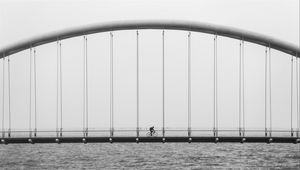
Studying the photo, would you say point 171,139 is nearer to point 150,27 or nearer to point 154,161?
point 150,27

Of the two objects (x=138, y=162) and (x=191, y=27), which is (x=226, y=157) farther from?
(x=191, y=27)

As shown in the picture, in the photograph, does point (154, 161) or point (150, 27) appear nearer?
point (150, 27)

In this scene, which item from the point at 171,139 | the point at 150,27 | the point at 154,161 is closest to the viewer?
the point at 171,139

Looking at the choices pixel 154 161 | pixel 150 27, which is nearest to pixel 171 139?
pixel 150 27

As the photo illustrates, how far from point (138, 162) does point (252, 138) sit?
40314mm

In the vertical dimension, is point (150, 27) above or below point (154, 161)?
above

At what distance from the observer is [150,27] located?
4212cm

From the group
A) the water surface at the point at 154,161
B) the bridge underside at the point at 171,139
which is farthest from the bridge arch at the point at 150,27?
the water surface at the point at 154,161

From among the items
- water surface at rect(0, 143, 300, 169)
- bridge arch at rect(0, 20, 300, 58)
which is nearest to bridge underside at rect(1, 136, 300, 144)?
bridge arch at rect(0, 20, 300, 58)

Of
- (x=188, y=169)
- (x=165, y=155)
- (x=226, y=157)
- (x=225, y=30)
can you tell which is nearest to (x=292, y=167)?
(x=188, y=169)

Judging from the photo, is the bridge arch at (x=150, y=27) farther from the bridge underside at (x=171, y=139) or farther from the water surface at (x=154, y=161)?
the water surface at (x=154, y=161)

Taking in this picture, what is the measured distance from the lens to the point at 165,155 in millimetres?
89875

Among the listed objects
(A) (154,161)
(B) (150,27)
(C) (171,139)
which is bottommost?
(A) (154,161)

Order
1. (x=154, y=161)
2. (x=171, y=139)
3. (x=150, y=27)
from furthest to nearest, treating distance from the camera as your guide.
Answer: (x=154, y=161) < (x=150, y=27) < (x=171, y=139)
